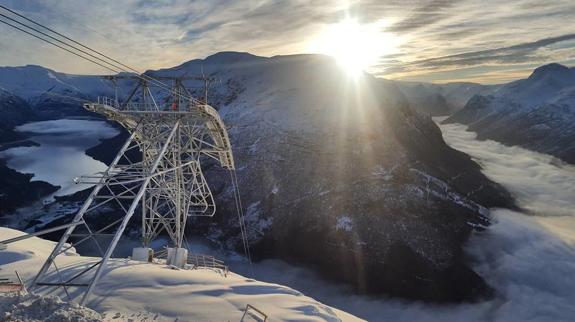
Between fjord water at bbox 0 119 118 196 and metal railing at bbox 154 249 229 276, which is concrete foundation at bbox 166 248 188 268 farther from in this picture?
fjord water at bbox 0 119 118 196

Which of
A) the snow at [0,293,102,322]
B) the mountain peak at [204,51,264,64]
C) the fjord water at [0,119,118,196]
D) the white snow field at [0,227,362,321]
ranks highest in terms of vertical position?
the mountain peak at [204,51,264,64]

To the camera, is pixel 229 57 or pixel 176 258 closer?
pixel 176 258

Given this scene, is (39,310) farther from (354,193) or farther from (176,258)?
(354,193)

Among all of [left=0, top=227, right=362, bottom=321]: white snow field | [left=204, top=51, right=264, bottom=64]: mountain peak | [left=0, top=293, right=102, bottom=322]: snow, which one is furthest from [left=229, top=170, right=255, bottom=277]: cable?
[left=204, top=51, right=264, bottom=64]: mountain peak

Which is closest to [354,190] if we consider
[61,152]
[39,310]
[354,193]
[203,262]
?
[354,193]

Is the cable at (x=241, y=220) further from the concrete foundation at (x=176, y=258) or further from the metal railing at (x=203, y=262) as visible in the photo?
the concrete foundation at (x=176, y=258)

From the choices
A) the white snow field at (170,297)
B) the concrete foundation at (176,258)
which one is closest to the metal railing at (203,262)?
the concrete foundation at (176,258)

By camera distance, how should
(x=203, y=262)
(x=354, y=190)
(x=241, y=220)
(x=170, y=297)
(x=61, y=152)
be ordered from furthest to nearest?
(x=61, y=152)
(x=241, y=220)
(x=354, y=190)
(x=203, y=262)
(x=170, y=297)
